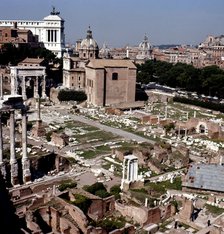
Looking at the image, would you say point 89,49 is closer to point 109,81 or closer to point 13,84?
point 109,81

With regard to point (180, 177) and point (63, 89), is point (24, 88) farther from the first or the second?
point (180, 177)

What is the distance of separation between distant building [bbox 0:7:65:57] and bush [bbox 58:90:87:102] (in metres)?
38.6

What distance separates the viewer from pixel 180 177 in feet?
93.0

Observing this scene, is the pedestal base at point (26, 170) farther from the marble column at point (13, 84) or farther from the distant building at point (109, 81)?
the marble column at point (13, 84)

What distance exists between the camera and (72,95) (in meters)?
59.4

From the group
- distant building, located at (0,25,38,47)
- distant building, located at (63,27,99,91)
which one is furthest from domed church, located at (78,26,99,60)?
distant building, located at (0,25,38,47)

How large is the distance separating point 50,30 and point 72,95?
141ft

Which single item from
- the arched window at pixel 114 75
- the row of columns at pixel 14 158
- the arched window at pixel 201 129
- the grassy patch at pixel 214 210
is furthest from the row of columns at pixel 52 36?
the grassy patch at pixel 214 210

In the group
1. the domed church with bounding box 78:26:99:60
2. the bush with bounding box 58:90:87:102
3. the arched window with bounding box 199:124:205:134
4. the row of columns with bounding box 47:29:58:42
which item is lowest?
the arched window with bounding box 199:124:205:134

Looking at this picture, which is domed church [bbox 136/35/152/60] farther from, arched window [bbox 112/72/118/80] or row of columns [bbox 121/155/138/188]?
row of columns [bbox 121/155/138/188]

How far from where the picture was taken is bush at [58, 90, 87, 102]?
5888 centimetres

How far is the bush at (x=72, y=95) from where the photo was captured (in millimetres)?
58875

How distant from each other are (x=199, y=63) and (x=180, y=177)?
91.9 m

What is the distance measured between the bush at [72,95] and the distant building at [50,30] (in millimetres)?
38551
